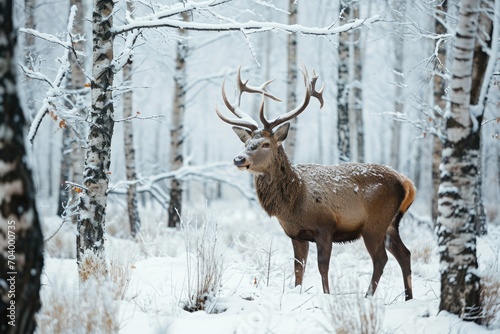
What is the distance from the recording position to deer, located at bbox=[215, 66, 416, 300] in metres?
4.95

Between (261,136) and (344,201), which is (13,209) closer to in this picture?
(261,136)

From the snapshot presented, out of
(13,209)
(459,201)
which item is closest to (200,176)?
(459,201)

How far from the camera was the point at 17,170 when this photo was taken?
228cm

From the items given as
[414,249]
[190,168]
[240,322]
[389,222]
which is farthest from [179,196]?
[240,322]

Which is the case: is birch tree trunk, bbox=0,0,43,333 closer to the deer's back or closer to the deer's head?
the deer's head

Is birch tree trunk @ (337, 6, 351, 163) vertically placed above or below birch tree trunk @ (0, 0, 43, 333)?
above

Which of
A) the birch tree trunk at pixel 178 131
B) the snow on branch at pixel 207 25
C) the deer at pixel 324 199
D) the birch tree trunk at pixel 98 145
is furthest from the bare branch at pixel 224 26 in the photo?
the birch tree trunk at pixel 178 131

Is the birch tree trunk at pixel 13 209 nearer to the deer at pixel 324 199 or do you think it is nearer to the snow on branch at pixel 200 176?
the deer at pixel 324 199

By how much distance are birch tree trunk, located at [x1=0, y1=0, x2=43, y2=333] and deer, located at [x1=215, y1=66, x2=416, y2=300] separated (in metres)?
2.80

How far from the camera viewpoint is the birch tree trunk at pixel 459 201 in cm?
318

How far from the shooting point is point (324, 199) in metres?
5.04

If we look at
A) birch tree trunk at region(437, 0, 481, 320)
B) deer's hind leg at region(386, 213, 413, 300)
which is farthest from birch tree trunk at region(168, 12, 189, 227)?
birch tree trunk at region(437, 0, 481, 320)

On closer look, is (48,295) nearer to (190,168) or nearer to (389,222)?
(389,222)

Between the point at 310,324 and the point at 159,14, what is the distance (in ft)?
8.98
